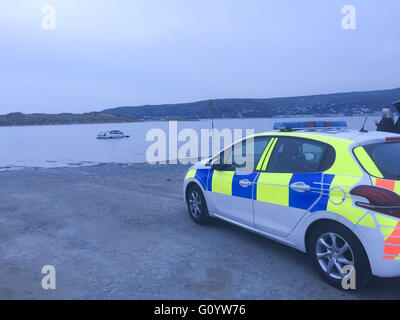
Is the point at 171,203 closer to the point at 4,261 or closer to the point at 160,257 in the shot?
the point at 160,257

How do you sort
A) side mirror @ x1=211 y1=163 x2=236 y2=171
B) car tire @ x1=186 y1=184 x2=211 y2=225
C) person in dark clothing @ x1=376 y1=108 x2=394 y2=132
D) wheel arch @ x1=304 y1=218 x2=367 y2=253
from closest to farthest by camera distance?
wheel arch @ x1=304 y1=218 x2=367 y2=253 → side mirror @ x1=211 y1=163 x2=236 y2=171 → car tire @ x1=186 y1=184 x2=211 y2=225 → person in dark clothing @ x1=376 y1=108 x2=394 y2=132

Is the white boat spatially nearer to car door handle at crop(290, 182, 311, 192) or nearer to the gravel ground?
the gravel ground

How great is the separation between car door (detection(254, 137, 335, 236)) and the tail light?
17.4 inches

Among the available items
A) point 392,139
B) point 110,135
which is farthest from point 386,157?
point 110,135

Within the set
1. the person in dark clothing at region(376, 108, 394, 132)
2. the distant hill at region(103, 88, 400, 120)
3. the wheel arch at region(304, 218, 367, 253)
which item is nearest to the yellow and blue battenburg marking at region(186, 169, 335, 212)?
the wheel arch at region(304, 218, 367, 253)

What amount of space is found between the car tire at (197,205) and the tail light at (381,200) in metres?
2.73

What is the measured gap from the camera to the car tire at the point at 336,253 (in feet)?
10.1

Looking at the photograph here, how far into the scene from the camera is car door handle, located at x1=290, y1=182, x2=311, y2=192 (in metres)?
3.52

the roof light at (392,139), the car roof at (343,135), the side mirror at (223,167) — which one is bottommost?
the side mirror at (223,167)

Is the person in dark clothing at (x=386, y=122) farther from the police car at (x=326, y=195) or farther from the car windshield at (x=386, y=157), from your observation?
the car windshield at (x=386, y=157)

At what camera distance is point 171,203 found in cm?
725

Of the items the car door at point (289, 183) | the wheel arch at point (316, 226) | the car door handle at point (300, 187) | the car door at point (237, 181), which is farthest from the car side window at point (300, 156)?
the wheel arch at point (316, 226)

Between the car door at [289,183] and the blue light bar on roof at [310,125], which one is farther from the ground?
the blue light bar on roof at [310,125]

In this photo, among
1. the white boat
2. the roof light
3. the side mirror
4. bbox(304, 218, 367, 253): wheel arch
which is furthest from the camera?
the white boat
